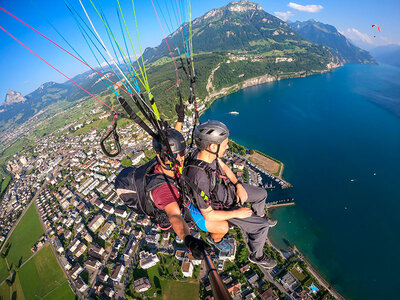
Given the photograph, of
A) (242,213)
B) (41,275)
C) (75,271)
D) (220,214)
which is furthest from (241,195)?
(41,275)

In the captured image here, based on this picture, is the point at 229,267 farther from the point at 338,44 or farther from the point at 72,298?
the point at 338,44

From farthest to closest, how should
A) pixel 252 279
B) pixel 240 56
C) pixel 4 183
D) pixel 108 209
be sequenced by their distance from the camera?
pixel 240 56 → pixel 4 183 → pixel 108 209 → pixel 252 279

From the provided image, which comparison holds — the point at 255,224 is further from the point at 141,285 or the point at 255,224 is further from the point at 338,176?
the point at 338,176

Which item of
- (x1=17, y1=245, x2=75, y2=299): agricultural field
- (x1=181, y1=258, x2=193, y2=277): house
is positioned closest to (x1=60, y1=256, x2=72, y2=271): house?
(x1=17, y1=245, x2=75, y2=299): agricultural field

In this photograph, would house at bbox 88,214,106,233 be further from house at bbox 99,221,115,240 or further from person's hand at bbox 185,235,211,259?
person's hand at bbox 185,235,211,259

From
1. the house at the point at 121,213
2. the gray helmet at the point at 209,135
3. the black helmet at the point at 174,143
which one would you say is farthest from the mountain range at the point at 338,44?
the black helmet at the point at 174,143

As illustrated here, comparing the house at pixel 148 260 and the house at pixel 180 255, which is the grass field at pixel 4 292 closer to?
the house at pixel 148 260
